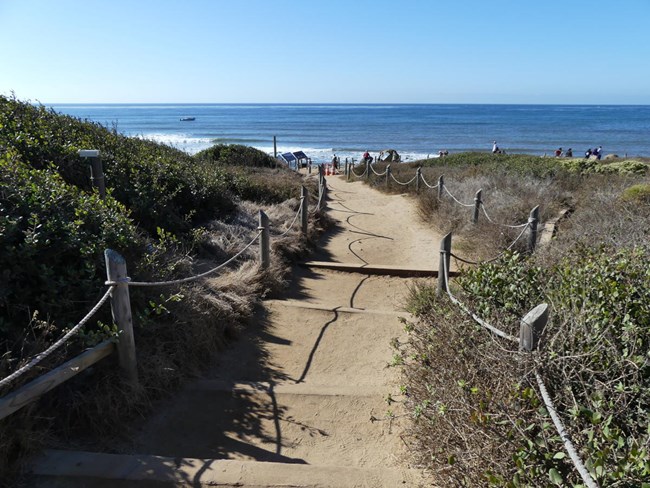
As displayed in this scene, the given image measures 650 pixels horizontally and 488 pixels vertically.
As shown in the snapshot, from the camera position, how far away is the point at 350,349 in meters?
5.55

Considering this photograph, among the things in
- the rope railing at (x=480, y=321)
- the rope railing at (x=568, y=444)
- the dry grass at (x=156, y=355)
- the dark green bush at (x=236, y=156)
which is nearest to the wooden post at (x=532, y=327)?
the rope railing at (x=480, y=321)

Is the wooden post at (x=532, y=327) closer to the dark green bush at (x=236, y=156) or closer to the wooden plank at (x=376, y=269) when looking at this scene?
the wooden plank at (x=376, y=269)

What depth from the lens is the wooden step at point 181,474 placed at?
9.70 ft

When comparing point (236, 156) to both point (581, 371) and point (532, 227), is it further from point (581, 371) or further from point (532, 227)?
point (581, 371)

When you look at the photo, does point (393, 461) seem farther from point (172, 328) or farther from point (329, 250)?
point (329, 250)

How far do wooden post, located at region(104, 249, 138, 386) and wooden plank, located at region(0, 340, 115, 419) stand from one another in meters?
0.12

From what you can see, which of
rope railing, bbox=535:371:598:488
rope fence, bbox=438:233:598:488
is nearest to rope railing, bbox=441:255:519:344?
rope fence, bbox=438:233:598:488

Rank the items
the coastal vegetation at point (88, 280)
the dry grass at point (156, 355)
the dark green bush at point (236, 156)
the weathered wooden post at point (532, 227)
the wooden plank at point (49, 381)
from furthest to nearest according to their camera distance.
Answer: the dark green bush at point (236, 156) < the weathered wooden post at point (532, 227) < the coastal vegetation at point (88, 280) < the dry grass at point (156, 355) < the wooden plank at point (49, 381)

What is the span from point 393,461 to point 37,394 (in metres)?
2.43

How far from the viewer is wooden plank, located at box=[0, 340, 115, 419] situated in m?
2.75

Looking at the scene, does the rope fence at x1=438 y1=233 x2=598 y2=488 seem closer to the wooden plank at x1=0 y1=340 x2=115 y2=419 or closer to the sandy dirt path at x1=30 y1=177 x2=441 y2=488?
the sandy dirt path at x1=30 y1=177 x2=441 y2=488

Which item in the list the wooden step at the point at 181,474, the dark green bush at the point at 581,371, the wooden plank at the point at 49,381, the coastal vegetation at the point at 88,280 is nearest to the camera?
the dark green bush at the point at 581,371

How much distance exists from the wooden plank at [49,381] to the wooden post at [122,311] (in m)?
0.12

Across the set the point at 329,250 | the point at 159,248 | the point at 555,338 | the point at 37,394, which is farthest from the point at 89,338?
the point at 329,250
